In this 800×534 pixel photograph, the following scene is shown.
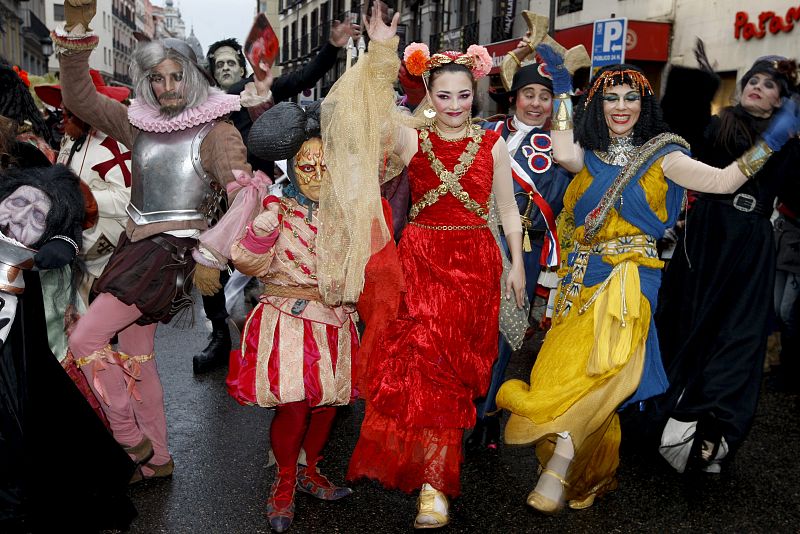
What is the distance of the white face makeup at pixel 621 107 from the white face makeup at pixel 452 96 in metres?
0.66

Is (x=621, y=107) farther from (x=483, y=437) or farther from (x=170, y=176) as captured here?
(x=170, y=176)

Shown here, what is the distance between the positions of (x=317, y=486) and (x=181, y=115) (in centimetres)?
179

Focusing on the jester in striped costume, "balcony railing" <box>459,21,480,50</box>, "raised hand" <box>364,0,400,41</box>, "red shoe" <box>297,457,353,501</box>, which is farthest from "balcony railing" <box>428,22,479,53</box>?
"red shoe" <box>297,457,353,501</box>

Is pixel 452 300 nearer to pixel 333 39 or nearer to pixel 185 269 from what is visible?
pixel 185 269

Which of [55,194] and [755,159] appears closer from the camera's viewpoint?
[55,194]

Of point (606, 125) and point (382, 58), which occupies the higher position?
point (382, 58)

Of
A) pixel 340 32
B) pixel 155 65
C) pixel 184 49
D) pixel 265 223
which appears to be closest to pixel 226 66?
pixel 340 32

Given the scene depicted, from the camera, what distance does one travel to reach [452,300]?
3.42 metres

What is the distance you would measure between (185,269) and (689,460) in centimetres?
265

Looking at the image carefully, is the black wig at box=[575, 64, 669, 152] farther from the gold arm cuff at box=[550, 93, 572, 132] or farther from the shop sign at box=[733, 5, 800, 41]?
the shop sign at box=[733, 5, 800, 41]

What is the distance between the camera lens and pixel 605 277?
351cm

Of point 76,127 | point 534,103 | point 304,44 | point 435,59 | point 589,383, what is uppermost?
point 304,44

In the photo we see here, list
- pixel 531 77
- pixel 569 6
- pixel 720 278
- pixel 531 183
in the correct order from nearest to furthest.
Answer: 1. pixel 720 278
2. pixel 531 183
3. pixel 531 77
4. pixel 569 6

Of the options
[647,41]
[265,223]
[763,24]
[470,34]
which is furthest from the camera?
[470,34]
